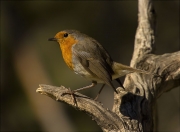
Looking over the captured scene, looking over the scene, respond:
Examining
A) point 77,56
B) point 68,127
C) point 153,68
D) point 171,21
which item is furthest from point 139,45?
point 171,21

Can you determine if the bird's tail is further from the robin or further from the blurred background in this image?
the blurred background

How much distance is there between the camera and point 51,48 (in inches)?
411

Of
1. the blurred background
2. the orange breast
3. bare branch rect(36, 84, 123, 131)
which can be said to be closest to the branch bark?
bare branch rect(36, 84, 123, 131)

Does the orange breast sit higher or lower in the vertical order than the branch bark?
higher

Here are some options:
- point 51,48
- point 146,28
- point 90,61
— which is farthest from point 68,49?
point 51,48

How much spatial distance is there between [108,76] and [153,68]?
645 millimetres

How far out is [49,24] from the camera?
1014cm

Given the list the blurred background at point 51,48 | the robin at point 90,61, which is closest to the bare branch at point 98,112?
the robin at point 90,61

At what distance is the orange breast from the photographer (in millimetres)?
4723

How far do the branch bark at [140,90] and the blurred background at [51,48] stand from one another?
3.32 metres

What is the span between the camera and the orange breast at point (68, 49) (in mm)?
4723

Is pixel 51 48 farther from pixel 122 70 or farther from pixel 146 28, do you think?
pixel 122 70

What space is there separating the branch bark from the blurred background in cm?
332

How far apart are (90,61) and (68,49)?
0.32 meters
